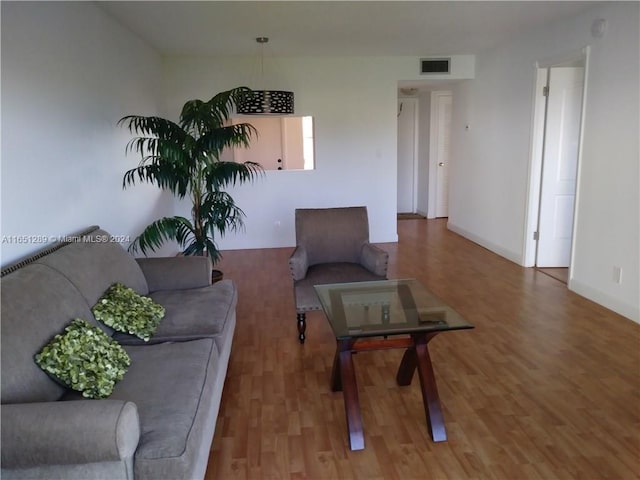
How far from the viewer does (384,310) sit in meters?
2.53

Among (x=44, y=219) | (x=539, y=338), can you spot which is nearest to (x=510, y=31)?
(x=539, y=338)

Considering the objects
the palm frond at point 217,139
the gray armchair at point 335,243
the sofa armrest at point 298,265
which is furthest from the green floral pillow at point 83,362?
the palm frond at point 217,139

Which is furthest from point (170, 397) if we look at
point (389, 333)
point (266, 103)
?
point (266, 103)

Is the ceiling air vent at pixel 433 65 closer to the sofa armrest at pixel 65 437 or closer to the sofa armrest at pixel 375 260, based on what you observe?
the sofa armrest at pixel 375 260

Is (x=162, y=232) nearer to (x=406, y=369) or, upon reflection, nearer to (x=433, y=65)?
(x=406, y=369)

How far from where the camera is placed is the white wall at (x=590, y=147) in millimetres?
3580

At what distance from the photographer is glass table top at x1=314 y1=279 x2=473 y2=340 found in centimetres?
226

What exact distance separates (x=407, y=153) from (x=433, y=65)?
2.77 meters

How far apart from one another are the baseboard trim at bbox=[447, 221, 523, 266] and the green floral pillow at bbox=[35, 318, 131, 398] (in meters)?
4.47

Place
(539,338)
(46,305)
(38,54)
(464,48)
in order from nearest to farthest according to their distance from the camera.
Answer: (46,305)
(38,54)
(539,338)
(464,48)

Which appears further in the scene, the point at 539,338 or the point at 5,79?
the point at 539,338

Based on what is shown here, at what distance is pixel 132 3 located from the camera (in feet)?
11.6

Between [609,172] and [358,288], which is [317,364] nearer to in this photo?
[358,288]

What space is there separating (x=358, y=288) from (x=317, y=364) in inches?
22.0
